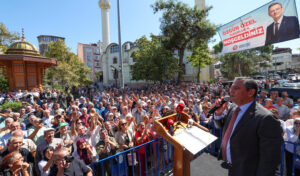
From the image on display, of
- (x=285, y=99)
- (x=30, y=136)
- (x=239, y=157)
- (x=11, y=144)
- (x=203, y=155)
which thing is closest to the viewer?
(x=239, y=157)

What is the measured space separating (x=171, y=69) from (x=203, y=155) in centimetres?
1615

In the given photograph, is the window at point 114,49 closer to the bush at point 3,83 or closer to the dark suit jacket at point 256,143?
the bush at point 3,83

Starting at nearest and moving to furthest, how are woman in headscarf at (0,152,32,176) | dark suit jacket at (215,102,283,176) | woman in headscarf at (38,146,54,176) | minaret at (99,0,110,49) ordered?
1. dark suit jacket at (215,102,283,176)
2. woman in headscarf at (0,152,32,176)
3. woman in headscarf at (38,146,54,176)
4. minaret at (99,0,110,49)

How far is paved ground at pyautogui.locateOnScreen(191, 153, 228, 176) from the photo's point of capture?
346 centimetres

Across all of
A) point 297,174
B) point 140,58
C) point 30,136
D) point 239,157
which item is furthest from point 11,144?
point 140,58

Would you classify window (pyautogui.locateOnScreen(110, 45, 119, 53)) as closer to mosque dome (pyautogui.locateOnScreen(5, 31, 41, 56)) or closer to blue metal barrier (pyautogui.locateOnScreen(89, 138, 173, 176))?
mosque dome (pyautogui.locateOnScreen(5, 31, 41, 56))

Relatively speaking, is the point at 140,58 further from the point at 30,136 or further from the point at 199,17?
the point at 30,136

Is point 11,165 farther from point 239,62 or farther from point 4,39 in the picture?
point 239,62

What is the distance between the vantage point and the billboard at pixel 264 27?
710 cm

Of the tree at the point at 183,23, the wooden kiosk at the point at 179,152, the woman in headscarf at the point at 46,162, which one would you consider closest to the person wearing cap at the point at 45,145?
the woman in headscarf at the point at 46,162

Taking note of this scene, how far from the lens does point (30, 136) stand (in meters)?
3.63

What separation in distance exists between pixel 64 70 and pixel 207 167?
22.3 meters

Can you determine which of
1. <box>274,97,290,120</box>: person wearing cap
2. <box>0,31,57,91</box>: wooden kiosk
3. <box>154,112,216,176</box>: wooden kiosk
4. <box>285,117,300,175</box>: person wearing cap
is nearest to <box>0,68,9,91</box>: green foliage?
<box>0,31,57,91</box>: wooden kiosk

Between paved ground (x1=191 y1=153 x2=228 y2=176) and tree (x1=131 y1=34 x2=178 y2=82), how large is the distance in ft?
49.8
